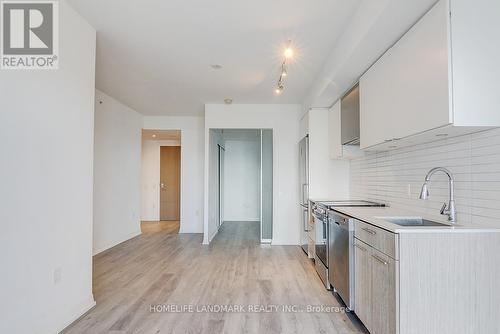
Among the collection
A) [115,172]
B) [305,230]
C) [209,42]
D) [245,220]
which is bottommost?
[245,220]

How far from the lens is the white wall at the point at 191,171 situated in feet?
20.9

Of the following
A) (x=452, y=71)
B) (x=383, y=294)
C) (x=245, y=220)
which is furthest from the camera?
(x=245, y=220)

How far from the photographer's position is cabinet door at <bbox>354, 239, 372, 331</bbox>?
2137 millimetres

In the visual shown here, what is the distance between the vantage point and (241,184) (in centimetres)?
834

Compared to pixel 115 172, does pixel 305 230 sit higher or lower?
lower

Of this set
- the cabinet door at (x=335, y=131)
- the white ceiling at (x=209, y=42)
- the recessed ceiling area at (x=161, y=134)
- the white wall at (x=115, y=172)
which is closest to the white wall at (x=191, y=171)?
the recessed ceiling area at (x=161, y=134)

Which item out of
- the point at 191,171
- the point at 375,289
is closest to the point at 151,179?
the point at 191,171

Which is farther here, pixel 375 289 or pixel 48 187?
pixel 48 187

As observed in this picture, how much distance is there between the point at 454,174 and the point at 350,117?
149 cm

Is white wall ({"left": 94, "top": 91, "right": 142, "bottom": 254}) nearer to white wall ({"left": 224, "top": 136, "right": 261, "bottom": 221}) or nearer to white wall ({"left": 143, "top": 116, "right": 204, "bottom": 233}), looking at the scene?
white wall ({"left": 143, "top": 116, "right": 204, "bottom": 233})

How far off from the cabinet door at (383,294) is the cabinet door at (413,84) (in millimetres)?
954

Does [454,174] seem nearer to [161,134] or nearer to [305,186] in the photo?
[305,186]

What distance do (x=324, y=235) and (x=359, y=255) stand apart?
978mm

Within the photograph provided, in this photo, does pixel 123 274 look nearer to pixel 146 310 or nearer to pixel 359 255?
pixel 146 310
